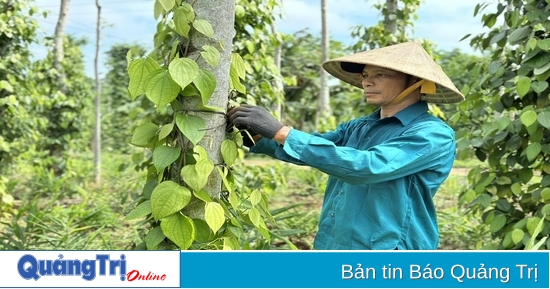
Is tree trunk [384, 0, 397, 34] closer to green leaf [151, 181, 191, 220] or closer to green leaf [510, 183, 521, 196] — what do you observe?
green leaf [510, 183, 521, 196]

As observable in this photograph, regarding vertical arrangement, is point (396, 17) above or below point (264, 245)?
above

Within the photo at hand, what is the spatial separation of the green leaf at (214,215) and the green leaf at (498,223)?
1.67 m

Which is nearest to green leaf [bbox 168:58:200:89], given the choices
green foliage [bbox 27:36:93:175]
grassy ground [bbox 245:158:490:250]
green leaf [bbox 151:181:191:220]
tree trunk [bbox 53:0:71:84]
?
green leaf [bbox 151:181:191:220]

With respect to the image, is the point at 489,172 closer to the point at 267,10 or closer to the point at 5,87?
the point at 267,10

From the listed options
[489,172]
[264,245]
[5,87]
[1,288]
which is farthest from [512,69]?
[5,87]

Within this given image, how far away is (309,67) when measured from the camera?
53.5ft

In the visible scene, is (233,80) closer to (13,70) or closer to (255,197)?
(255,197)

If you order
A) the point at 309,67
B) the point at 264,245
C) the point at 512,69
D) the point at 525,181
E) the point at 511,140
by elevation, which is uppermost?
the point at 309,67

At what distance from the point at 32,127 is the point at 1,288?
4.14 meters

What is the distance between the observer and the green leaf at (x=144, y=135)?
1563mm

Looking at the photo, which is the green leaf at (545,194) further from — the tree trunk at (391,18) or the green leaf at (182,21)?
the tree trunk at (391,18)

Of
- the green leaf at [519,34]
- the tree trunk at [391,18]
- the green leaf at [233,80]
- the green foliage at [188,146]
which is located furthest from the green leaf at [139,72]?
Answer: the tree trunk at [391,18]

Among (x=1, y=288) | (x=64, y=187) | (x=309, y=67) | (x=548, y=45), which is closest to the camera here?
(x=1, y=288)

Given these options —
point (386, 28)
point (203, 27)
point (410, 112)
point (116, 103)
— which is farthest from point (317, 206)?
point (116, 103)
